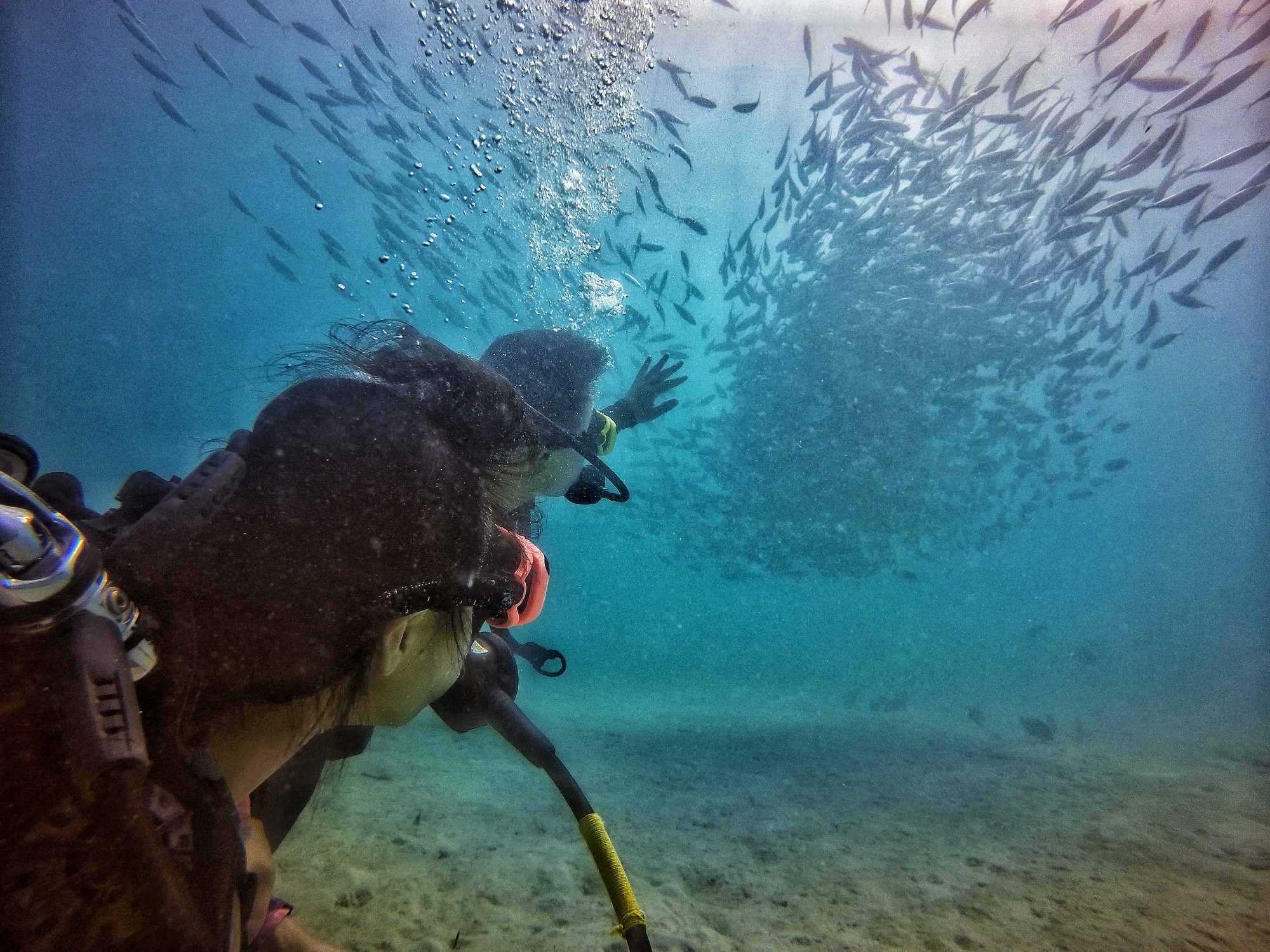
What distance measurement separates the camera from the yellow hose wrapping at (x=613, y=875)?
4.94 feet

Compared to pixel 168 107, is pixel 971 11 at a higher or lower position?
higher

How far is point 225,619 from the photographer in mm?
761

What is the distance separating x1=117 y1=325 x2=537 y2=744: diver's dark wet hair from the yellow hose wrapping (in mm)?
996

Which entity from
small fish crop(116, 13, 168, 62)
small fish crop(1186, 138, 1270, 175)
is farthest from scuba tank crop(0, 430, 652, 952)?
small fish crop(116, 13, 168, 62)

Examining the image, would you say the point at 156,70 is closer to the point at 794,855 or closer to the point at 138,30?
the point at 138,30

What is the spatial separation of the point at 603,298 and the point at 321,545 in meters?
15.2

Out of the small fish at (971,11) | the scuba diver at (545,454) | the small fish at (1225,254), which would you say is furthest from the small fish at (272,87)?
the small fish at (1225,254)

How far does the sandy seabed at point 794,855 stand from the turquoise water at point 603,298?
0.21 m

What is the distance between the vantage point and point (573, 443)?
201 centimetres

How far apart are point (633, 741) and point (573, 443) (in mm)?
7885

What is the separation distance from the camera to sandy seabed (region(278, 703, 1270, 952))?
9.25 feet

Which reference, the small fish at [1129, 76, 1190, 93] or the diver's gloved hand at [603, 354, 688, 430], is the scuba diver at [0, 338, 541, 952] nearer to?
the diver's gloved hand at [603, 354, 688, 430]

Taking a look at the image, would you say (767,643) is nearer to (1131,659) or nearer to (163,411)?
(1131,659)

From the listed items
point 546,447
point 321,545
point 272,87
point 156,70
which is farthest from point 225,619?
point 156,70
